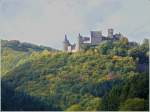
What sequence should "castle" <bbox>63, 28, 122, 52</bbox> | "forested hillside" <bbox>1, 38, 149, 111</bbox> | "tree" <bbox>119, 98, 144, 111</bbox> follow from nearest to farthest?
"tree" <bbox>119, 98, 144, 111</bbox> → "forested hillside" <bbox>1, 38, 149, 111</bbox> → "castle" <bbox>63, 28, 122, 52</bbox>

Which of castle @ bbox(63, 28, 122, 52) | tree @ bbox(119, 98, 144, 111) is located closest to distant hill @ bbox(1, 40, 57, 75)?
castle @ bbox(63, 28, 122, 52)

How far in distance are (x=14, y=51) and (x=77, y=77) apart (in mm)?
846

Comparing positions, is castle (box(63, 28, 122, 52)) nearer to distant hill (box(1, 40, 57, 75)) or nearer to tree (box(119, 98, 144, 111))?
distant hill (box(1, 40, 57, 75))

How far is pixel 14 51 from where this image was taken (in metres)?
6.77

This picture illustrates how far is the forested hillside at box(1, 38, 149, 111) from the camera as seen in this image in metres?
6.37

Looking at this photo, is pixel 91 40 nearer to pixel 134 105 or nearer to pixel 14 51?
pixel 14 51

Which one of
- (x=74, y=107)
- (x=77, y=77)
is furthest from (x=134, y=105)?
(x=77, y=77)

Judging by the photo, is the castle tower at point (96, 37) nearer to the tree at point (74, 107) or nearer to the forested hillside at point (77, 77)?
the forested hillside at point (77, 77)

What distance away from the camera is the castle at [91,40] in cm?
664

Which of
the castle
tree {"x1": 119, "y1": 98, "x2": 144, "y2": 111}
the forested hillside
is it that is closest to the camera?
tree {"x1": 119, "y1": 98, "x2": 144, "y2": 111}

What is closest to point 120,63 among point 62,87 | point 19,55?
point 62,87

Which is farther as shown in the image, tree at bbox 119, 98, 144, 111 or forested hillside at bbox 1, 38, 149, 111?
forested hillside at bbox 1, 38, 149, 111

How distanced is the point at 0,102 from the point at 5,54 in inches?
26.6

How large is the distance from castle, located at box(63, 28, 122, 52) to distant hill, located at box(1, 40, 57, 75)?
19 centimetres
